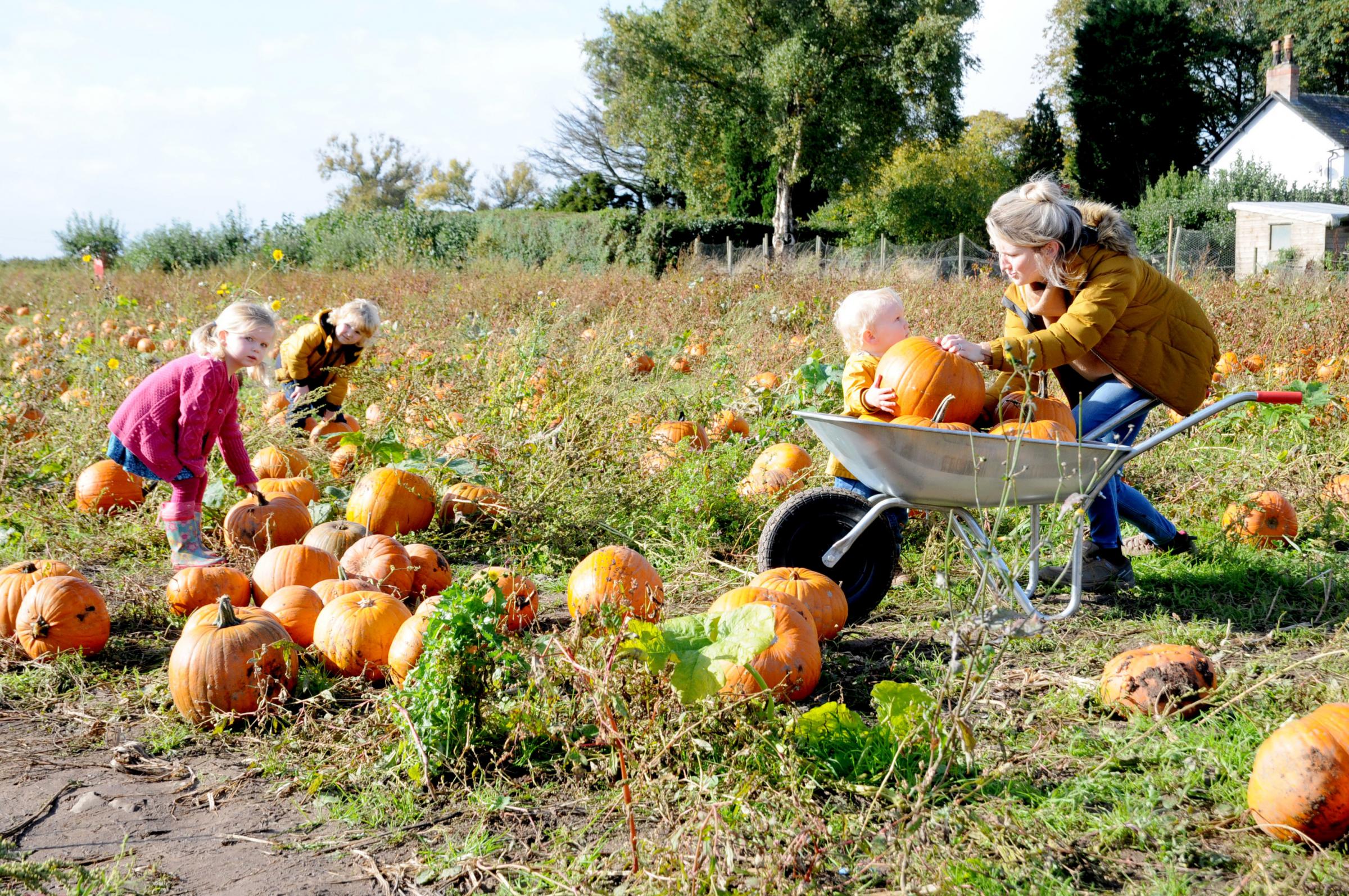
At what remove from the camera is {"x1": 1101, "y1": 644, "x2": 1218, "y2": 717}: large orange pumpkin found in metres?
2.47

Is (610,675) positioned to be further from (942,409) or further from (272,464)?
(272,464)

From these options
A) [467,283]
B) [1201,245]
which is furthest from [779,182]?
[467,283]

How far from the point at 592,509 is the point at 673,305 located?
7100 millimetres

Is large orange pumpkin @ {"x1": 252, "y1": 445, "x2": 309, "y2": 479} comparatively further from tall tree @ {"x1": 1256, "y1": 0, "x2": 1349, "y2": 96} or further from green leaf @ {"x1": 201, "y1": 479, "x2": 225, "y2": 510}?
tall tree @ {"x1": 1256, "y1": 0, "x2": 1349, "y2": 96}

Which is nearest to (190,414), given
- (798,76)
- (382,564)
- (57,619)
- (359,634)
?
(57,619)

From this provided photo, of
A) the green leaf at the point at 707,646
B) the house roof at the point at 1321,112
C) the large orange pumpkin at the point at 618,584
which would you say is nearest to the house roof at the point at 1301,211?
the house roof at the point at 1321,112

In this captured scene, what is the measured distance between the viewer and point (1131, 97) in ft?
116

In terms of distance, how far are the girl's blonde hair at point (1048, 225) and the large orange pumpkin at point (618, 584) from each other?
1607 millimetres

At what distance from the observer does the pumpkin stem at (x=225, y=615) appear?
8.85ft

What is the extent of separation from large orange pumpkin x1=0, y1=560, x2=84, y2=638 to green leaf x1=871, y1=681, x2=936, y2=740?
259 centimetres

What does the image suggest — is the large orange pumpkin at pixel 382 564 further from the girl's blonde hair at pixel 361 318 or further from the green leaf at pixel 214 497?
the girl's blonde hair at pixel 361 318

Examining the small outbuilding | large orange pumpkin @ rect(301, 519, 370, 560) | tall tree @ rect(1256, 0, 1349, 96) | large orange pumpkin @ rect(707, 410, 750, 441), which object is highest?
tall tree @ rect(1256, 0, 1349, 96)

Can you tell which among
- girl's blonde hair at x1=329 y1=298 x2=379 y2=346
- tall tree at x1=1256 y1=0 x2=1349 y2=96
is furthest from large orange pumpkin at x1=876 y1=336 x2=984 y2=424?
tall tree at x1=1256 y1=0 x2=1349 y2=96

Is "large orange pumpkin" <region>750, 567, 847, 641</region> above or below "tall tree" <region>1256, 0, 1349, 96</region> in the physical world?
below
